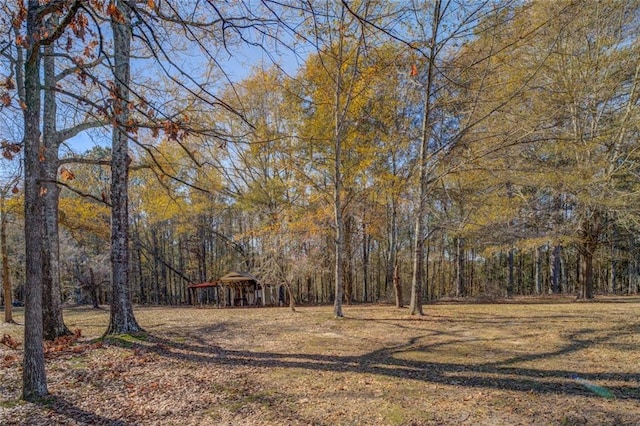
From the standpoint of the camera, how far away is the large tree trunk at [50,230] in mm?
6570

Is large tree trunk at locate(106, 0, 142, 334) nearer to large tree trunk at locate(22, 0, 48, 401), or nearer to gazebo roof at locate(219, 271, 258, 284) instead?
large tree trunk at locate(22, 0, 48, 401)

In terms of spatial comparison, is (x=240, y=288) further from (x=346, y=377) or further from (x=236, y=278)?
(x=346, y=377)

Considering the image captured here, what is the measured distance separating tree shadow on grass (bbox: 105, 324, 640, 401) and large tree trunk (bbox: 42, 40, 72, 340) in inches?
75.7

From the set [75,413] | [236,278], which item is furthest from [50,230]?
[236,278]

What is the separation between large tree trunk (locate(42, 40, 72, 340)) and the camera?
6.57m

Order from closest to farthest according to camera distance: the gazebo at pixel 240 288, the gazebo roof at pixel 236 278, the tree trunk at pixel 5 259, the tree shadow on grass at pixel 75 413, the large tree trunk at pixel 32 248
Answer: the tree shadow on grass at pixel 75 413 → the large tree trunk at pixel 32 248 → the tree trunk at pixel 5 259 → the gazebo roof at pixel 236 278 → the gazebo at pixel 240 288

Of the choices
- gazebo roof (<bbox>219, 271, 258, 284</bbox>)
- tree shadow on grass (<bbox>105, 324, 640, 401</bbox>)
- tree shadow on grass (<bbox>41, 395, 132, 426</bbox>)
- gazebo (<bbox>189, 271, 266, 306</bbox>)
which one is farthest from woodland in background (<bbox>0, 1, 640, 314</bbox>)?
tree shadow on grass (<bbox>41, 395, 132, 426</bbox>)

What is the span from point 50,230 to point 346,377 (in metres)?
6.09

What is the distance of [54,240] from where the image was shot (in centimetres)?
668

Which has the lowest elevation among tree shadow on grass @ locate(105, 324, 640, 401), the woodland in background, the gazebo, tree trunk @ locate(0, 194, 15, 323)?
the gazebo

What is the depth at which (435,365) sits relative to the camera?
480 cm

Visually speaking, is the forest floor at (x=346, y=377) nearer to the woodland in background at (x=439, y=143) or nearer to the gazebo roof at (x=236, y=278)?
the woodland in background at (x=439, y=143)

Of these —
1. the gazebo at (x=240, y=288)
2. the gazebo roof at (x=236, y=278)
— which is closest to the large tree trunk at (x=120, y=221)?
the gazebo at (x=240, y=288)

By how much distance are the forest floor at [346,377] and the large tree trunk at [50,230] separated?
65cm
